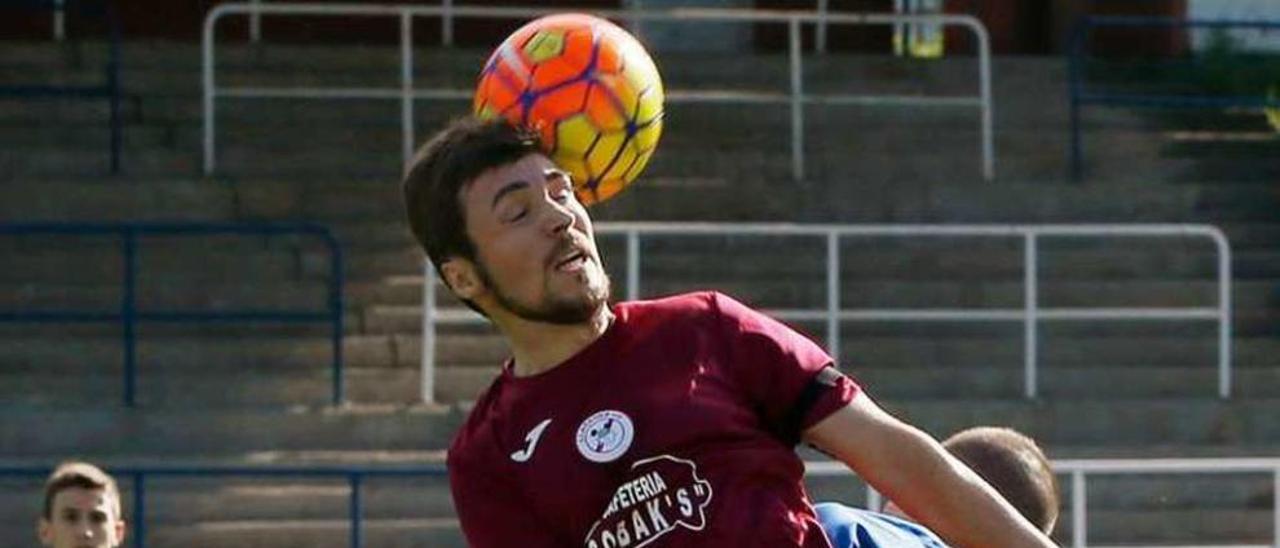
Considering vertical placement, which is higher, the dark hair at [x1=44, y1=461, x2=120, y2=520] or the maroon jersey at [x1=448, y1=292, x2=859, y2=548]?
the maroon jersey at [x1=448, y1=292, x2=859, y2=548]

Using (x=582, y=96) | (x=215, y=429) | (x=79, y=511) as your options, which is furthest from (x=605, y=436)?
(x=215, y=429)

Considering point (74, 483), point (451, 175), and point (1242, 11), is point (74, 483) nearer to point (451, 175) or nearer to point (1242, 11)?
point (451, 175)

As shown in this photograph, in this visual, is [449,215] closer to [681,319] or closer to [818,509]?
[681,319]

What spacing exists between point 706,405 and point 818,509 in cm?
22

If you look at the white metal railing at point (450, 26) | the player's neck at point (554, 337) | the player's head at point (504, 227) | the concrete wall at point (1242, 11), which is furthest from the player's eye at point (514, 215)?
the concrete wall at point (1242, 11)

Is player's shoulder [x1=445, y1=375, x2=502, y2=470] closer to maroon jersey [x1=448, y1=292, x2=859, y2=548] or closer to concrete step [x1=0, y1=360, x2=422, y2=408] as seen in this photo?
maroon jersey [x1=448, y1=292, x2=859, y2=548]

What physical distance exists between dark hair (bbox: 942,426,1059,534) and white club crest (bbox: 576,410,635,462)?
1.80 ft

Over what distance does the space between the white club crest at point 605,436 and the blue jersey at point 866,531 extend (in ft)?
0.90

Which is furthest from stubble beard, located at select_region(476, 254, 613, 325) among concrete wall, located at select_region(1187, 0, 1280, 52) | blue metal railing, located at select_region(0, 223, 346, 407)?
concrete wall, located at select_region(1187, 0, 1280, 52)

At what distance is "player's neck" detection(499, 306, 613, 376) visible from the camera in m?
4.29

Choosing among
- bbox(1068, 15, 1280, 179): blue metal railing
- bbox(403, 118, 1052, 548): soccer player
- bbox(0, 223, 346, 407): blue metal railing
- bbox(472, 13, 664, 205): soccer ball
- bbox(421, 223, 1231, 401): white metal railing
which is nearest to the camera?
bbox(403, 118, 1052, 548): soccer player

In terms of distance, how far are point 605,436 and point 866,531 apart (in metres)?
0.35

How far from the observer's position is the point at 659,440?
13.8 ft

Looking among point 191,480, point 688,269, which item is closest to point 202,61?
point 688,269
